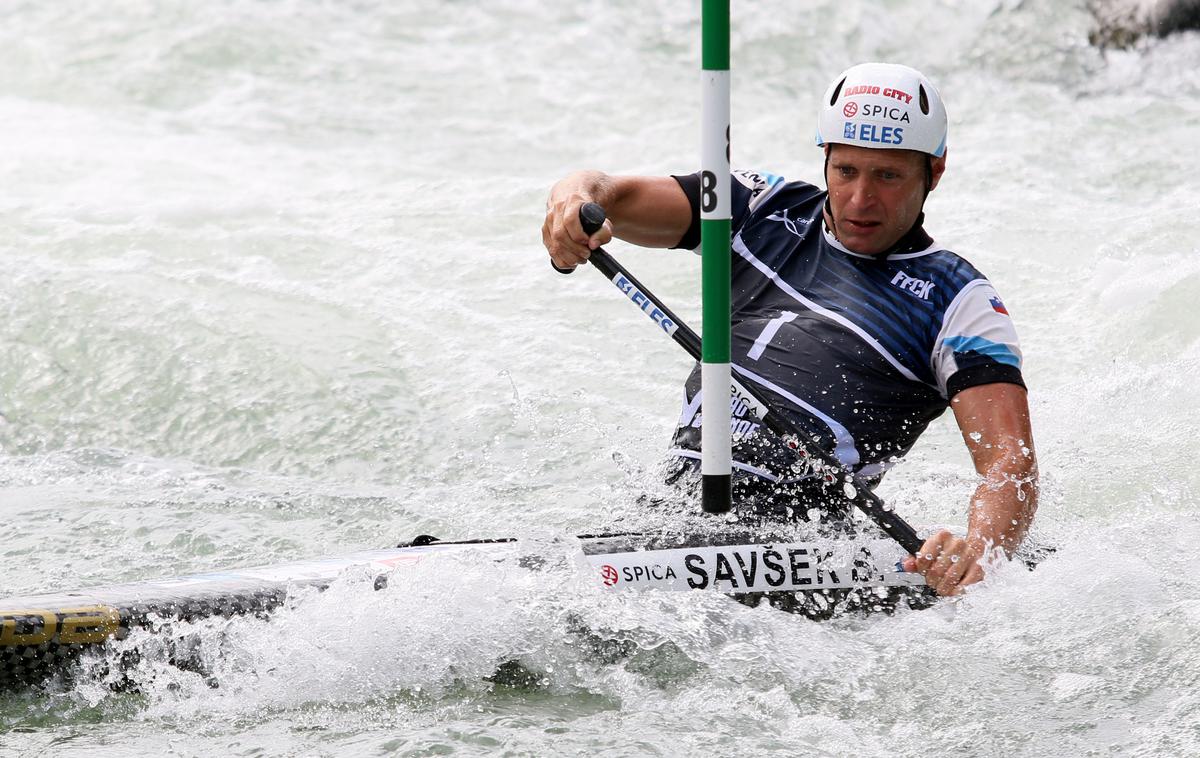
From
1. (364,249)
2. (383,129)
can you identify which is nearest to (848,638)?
(364,249)

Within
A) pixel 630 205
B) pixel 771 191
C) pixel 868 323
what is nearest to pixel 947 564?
pixel 868 323

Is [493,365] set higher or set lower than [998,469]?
lower

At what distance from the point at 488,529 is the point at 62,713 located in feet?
5.87

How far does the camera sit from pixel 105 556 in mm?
4309

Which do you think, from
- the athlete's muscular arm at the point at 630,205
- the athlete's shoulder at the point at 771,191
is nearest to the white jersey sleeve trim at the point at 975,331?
the athlete's shoulder at the point at 771,191

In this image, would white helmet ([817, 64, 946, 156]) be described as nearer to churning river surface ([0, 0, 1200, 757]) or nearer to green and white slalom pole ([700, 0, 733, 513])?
green and white slalom pole ([700, 0, 733, 513])

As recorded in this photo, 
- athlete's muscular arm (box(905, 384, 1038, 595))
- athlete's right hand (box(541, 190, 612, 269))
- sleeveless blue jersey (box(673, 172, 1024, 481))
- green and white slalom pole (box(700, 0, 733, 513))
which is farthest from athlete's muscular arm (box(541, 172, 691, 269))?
athlete's muscular arm (box(905, 384, 1038, 595))

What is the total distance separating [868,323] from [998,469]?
0.52m

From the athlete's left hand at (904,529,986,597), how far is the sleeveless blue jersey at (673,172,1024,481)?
429 millimetres

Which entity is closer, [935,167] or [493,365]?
[935,167]

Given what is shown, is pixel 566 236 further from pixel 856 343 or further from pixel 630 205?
pixel 856 343

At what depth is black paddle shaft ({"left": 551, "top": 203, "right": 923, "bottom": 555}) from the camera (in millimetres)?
3357

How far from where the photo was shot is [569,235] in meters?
3.44

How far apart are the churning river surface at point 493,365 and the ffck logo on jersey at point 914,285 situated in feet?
2.39
